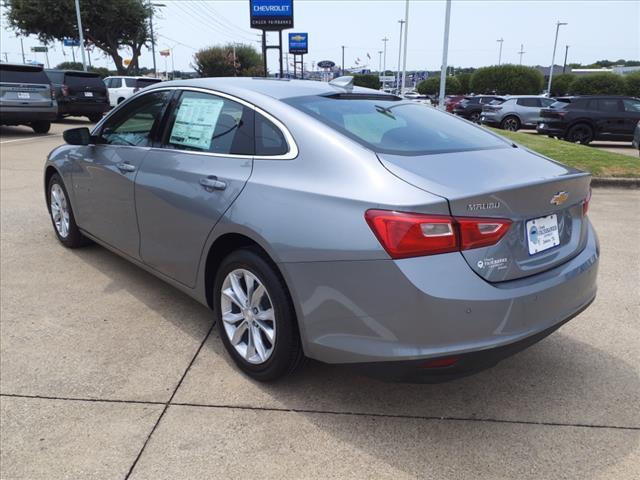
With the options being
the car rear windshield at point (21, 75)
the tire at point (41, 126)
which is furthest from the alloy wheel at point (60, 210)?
the tire at point (41, 126)

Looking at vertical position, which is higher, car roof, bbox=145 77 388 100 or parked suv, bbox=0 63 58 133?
car roof, bbox=145 77 388 100

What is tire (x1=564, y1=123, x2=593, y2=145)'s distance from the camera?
1684cm

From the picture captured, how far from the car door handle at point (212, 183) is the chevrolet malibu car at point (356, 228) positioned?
1 cm

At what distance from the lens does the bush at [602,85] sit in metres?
41.9

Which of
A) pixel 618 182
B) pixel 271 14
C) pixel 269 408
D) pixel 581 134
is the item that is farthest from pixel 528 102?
pixel 269 408

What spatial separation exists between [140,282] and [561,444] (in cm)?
328

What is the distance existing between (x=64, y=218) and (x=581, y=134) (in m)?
16.1

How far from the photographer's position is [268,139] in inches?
115

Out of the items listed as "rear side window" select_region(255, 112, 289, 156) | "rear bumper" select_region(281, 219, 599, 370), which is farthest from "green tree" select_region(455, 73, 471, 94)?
"rear bumper" select_region(281, 219, 599, 370)

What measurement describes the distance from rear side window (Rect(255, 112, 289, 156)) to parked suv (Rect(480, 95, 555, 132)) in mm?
20481

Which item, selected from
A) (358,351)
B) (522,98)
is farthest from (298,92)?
(522,98)

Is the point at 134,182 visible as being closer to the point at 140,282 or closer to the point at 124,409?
the point at 140,282

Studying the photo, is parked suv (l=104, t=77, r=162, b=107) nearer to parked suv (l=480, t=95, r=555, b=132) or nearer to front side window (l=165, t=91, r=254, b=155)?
parked suv (l=480, t=95, r=555, b=132)

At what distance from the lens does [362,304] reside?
7.70ft
